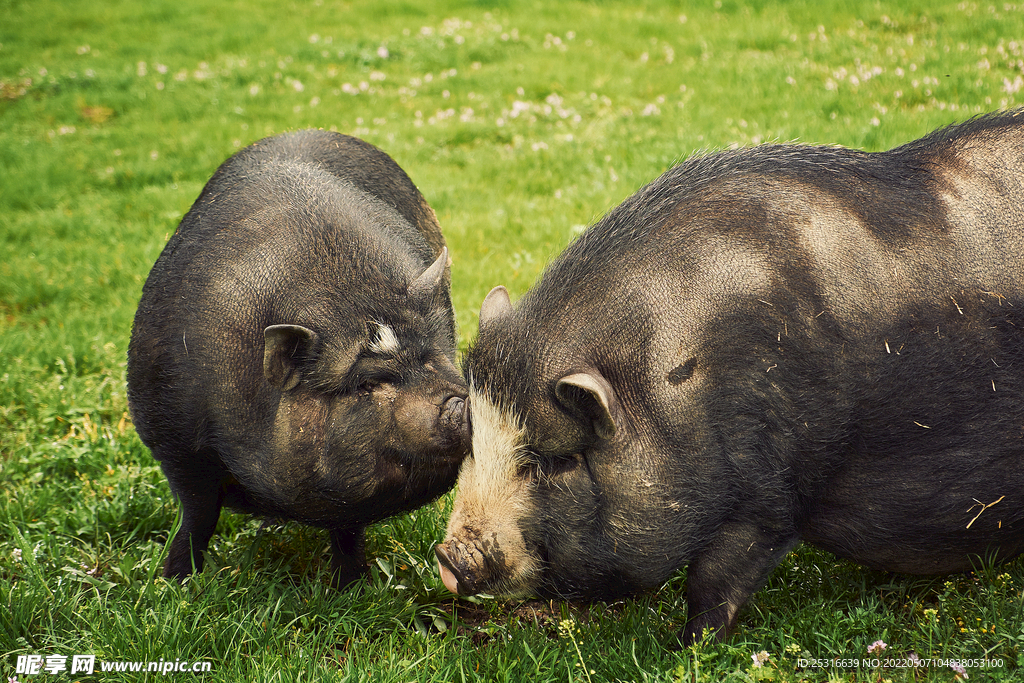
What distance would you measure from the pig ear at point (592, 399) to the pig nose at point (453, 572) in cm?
64

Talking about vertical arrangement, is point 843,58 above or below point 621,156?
above

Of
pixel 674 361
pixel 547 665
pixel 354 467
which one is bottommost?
pixel 547 665

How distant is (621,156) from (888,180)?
16.0 feet

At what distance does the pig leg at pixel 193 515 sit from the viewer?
11.6 ft

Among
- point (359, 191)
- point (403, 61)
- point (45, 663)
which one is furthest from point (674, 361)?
point (403, 61)

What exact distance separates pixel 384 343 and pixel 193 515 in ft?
3.93

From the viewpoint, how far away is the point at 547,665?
3137mm

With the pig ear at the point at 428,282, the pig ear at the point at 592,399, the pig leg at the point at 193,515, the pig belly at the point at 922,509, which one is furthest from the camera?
the pig leg at the point at 193,515

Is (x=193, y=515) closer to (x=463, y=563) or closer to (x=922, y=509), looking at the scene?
(x=463, y=563)

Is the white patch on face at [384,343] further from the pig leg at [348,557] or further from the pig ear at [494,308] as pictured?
the pig leg at [348,557]

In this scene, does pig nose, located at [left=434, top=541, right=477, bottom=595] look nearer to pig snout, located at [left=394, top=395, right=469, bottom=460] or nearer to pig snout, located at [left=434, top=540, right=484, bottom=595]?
pig snout, located at [left=434, top=540, right=484, bottom=595]

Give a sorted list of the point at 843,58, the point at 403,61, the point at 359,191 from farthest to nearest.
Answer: the point at 403,61
the point at 843,58
the point at 359,191

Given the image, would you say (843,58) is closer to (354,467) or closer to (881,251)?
(881,251)

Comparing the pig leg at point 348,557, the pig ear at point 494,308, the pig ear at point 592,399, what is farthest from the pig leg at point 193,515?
the pig ear at point 592,399
